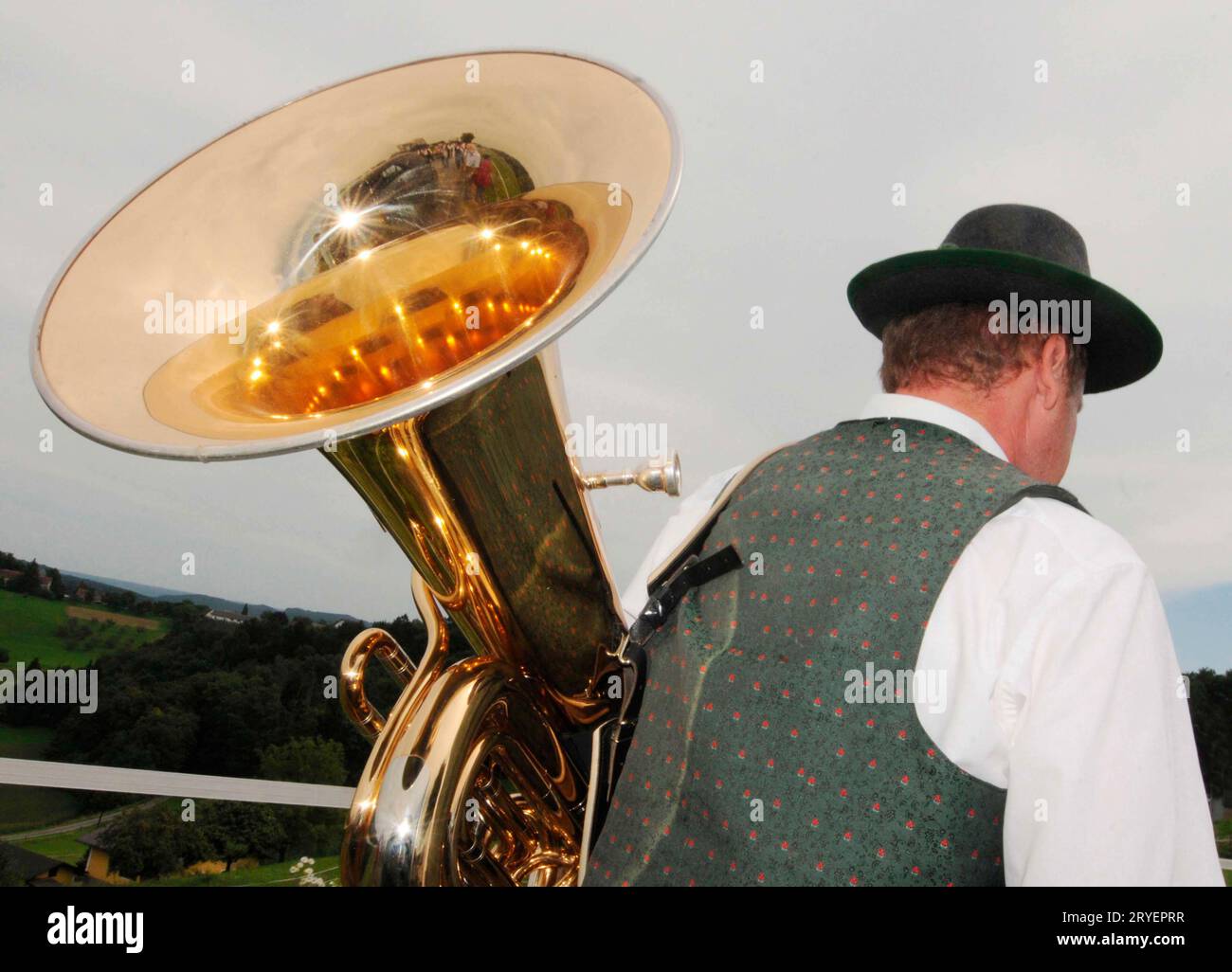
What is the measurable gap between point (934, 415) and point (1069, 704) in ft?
1.58

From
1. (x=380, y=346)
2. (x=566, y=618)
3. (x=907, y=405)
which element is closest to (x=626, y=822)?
(x=566, y=618)

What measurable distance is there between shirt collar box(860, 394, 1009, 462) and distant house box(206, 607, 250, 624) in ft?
16.2

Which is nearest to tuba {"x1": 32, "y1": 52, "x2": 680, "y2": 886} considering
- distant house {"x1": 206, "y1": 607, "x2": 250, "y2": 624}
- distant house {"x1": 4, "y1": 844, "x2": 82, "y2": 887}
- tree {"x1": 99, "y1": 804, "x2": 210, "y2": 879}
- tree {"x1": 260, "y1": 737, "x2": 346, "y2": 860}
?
distant house {"x1": 4, "y1": 844, "x2": 82, "y2": 887}

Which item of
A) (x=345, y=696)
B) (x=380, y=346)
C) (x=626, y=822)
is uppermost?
(x=380, y=346)

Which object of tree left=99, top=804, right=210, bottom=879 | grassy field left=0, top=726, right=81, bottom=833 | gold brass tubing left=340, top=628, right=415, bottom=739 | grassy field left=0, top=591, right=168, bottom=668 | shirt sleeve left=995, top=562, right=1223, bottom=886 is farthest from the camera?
grassy field left=0, top=591, right=168, bottom=668

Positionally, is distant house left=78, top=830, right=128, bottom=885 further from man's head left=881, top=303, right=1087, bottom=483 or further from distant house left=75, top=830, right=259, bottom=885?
man's head left=881, top=303, right=1087, bottom=483

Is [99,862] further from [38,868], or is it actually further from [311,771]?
[311,771]

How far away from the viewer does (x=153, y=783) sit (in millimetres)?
2102

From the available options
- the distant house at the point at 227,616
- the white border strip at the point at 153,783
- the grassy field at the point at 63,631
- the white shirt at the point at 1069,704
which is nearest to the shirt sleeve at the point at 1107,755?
the white shirt at the point at 1069,704

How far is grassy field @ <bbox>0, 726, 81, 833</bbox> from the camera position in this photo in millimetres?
4410

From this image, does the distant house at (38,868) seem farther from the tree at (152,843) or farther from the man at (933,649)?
the man at (933,649)
